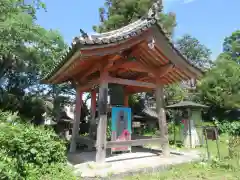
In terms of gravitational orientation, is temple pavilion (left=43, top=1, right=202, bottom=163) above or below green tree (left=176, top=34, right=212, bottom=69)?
below

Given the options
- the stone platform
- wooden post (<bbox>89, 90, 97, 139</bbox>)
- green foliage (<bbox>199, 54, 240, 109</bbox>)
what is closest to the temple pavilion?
the stone platform

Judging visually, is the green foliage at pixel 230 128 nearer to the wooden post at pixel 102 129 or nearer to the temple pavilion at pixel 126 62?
the temple pavilion at pixel 126 62

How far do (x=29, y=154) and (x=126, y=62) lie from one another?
354 centimetres

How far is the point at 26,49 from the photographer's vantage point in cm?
1385

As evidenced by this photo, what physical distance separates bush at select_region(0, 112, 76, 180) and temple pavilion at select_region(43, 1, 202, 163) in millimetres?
1070

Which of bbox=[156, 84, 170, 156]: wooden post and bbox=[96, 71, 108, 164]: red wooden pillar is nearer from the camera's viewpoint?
bbox=[96, 71, 108, 164]: red wooden pillar

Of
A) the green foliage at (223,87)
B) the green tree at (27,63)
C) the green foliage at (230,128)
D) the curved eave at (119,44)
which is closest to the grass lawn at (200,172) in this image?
the curved eave at (119,44)

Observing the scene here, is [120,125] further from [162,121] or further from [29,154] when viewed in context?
[29,154]

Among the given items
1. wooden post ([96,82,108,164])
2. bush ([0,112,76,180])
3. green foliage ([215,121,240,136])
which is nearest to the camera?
bush ([0,112,76,180])

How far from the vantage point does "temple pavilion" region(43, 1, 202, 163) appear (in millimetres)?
4762

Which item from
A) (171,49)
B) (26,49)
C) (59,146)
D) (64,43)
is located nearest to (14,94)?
(26,49)

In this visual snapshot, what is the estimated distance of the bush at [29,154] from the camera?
3525mm

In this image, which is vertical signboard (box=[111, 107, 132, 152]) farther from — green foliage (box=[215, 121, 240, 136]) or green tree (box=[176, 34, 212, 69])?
green tree (box=[176, 34, 212, 69])

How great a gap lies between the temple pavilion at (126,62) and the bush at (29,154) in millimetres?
1070
